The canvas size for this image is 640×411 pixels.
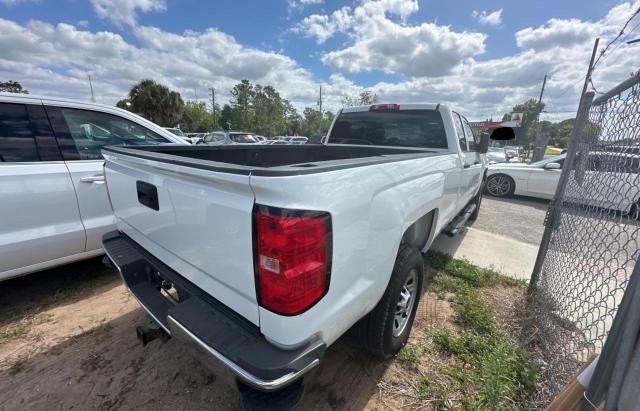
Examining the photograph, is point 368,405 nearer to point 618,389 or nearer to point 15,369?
point 618,389

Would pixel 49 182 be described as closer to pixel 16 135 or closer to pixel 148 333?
pixel 16 135

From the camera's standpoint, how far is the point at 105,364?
217 cm

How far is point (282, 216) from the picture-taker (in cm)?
112

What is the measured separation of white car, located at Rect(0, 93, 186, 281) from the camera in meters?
2.49

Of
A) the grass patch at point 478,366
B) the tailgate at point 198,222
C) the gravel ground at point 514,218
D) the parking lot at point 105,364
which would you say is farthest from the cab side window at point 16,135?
the gravel ground at point 514,218

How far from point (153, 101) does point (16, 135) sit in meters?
44.3

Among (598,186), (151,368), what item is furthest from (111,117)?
(598,186)

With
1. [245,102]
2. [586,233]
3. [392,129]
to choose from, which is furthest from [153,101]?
[586,233]

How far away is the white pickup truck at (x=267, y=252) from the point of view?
1.17m

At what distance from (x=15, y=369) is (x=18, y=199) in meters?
1.35

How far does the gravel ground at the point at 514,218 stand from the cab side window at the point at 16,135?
6505mm

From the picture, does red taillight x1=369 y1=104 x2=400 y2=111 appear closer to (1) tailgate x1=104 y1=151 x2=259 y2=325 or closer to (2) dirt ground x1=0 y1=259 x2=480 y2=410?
(2) dirt ground x1=0 y1=259 x2=480 y2=410

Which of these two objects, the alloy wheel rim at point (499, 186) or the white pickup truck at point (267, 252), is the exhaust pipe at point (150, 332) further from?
the alloy wheel rim at point (499, 186)

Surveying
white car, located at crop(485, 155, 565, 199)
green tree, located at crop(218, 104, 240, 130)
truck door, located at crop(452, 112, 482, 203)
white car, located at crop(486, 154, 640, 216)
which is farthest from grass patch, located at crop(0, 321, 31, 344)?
green tree, located at crop(218, 104, 240, 130)
